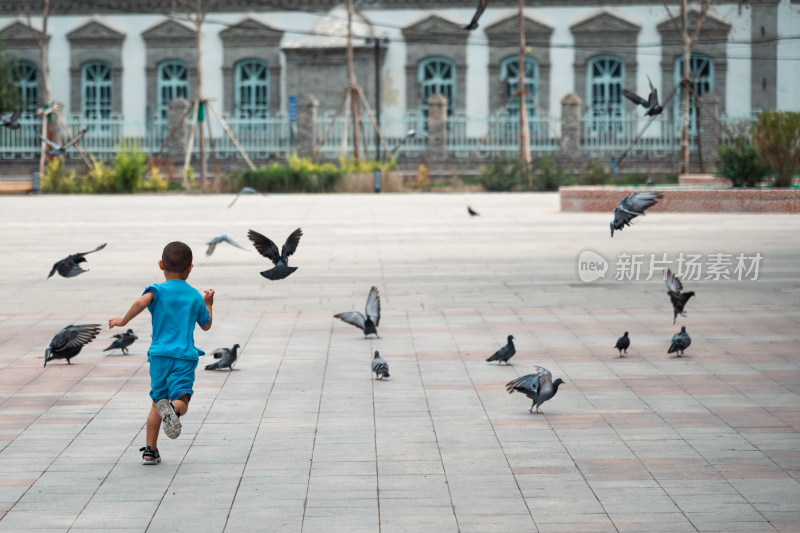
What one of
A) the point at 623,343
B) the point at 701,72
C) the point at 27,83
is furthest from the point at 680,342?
the point at 27,83

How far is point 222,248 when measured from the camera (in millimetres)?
17938

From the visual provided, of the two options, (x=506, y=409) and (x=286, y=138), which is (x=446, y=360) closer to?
(x=506, y=409)

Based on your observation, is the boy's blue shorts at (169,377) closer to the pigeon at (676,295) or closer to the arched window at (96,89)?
the pigeon at (676,295)

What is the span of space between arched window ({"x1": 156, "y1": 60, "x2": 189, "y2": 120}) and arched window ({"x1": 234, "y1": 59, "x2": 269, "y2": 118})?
6.39 ft

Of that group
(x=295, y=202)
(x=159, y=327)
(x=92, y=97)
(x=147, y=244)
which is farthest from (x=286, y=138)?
(x=159, y=327)

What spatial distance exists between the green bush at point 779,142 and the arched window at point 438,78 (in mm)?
21877

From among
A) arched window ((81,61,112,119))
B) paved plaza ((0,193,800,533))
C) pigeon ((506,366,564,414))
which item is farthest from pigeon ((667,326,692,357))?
arched window ((81,61,112,119))

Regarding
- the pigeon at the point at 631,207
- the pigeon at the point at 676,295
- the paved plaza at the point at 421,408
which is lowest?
the paved plaza at the point at 421,408

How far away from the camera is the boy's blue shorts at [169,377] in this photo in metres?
5.71

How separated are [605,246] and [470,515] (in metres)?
12.9

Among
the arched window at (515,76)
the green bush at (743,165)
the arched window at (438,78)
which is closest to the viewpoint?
the green bush at (743,165)

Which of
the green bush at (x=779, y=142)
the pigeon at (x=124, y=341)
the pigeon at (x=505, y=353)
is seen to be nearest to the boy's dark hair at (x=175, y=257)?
the pigeon at (x=505, y=353)

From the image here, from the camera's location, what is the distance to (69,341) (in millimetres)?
7992

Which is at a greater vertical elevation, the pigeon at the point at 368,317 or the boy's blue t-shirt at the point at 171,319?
the boy's blue t-shirt at the point at 171,319
